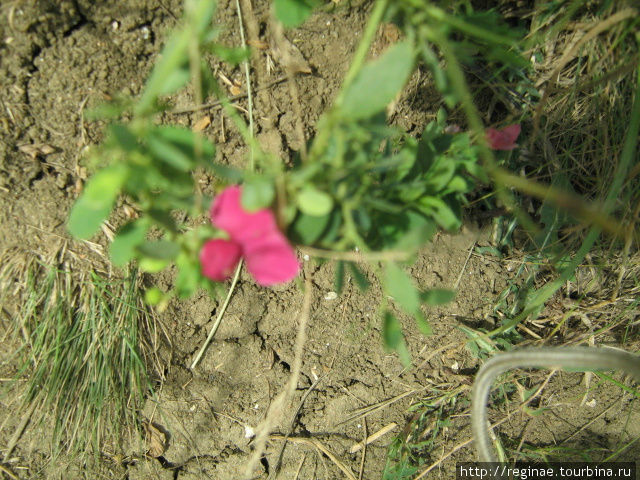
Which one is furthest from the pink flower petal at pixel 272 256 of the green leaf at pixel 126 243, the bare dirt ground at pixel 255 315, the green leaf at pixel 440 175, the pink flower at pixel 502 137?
the bare dirt ground at pixel 255 315

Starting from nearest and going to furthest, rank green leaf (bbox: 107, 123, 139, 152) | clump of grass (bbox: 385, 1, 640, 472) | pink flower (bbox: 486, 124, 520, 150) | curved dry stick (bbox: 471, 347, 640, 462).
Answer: green leaf (bbox: 107, 123, 139, 152)
curved dry stick (bbox: 471, 347, 640, 462)
pink flower (bbox: 486, 124, 520, 150)
clump of grass (bbox: 385, 1, 640, 472)

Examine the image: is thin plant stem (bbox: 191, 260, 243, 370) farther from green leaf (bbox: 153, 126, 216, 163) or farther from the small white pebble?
green leaf (bbox: 153, 126, 216, 163)

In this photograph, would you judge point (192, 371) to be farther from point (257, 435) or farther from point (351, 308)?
point (351, 308)

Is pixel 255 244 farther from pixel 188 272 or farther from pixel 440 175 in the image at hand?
pixel 440 175

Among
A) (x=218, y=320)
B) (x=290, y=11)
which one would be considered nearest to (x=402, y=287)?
(x=290, y=11)

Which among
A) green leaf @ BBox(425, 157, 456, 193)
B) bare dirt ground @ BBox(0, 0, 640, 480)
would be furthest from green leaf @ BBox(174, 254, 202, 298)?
bare dirt ground @ BBox(0, 0, 640, 480)

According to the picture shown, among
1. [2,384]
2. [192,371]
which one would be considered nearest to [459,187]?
[192,371]
